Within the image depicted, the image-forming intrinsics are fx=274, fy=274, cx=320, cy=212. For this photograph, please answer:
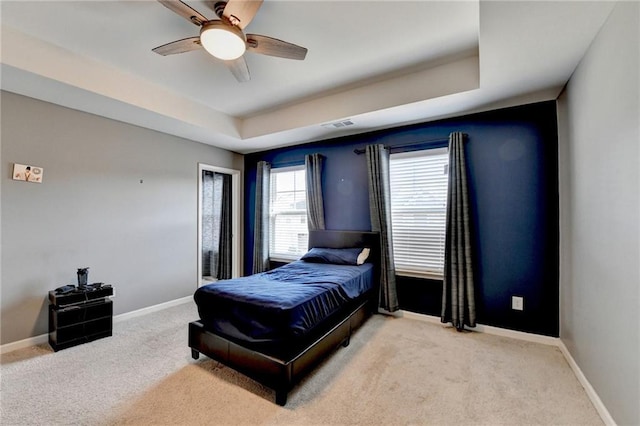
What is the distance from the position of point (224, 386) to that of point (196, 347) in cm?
51

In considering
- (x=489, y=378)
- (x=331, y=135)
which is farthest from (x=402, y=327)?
(x=331, y=135)

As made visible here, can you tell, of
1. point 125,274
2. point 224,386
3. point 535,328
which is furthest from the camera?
point 125,274

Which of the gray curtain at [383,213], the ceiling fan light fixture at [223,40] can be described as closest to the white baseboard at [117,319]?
the gray curtain at [383,213]

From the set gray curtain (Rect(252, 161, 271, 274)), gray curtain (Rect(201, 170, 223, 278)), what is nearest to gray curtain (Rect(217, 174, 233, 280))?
gray curtain (Rect(201, 170, 223, 278))

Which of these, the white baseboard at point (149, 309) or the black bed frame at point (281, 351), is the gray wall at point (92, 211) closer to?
the white baseboard at point (149, 309)

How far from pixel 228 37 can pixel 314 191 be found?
2.59m

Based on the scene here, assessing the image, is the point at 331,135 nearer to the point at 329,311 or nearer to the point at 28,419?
the point at 329,311

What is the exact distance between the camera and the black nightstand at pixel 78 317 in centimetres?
265

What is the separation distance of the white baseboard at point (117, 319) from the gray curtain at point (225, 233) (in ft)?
3.76

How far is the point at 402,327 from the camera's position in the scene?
3180 mm

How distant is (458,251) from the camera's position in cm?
307

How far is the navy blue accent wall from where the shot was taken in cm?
279

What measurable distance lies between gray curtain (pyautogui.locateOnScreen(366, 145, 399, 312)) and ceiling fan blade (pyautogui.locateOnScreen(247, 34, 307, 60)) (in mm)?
1844

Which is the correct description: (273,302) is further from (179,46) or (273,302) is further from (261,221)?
(261,221)
